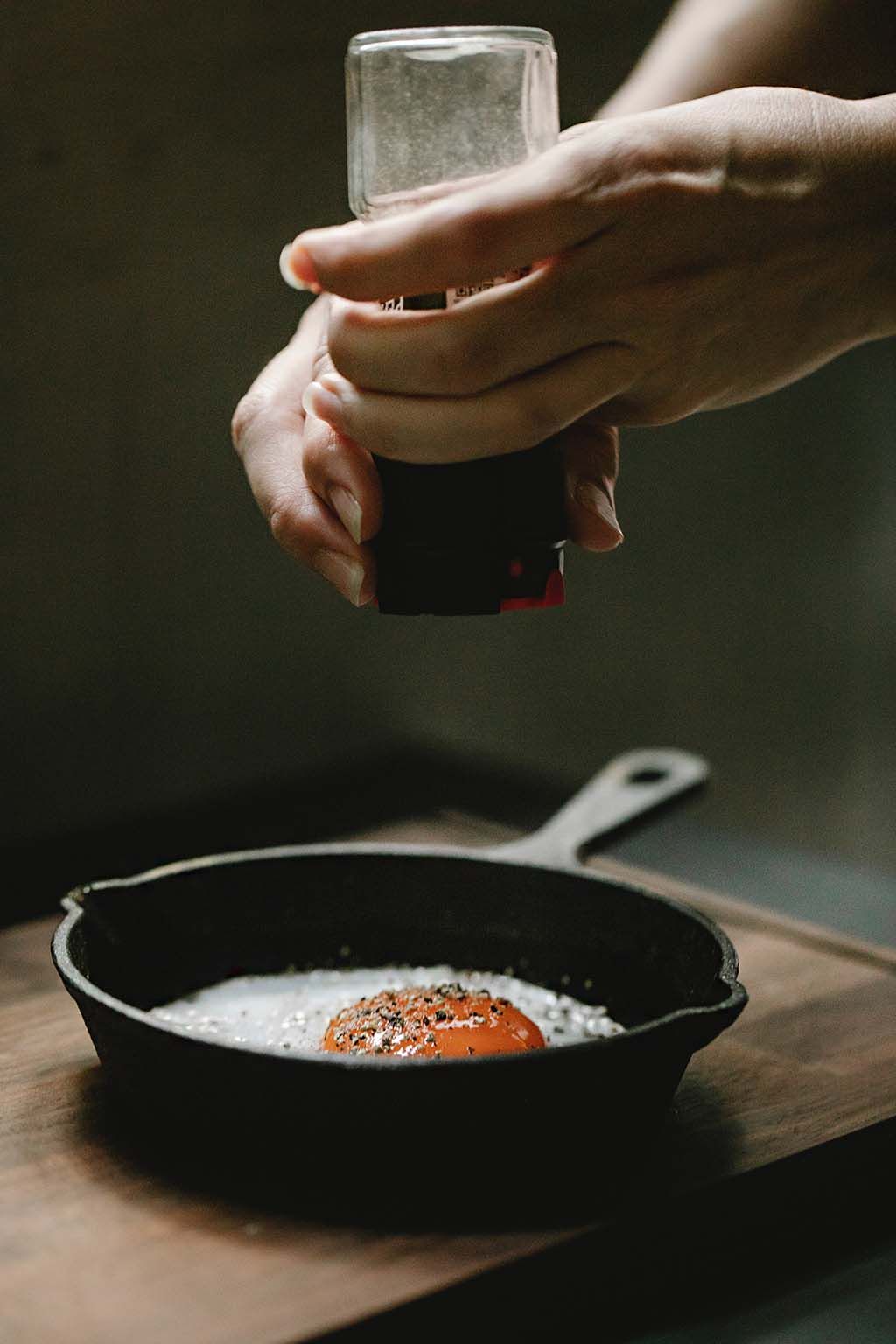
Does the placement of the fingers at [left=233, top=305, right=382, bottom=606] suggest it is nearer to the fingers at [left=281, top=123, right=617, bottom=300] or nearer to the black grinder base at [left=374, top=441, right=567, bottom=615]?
the black grinder base at [left=374, top=441, right=567, bottom=615]

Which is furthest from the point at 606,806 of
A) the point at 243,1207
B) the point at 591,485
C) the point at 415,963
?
the point at 243,1207

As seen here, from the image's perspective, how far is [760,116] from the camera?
84 cm

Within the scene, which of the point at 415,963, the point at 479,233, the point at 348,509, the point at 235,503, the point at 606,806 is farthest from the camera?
the point at 235,503

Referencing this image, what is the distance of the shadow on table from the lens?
0.80 meters

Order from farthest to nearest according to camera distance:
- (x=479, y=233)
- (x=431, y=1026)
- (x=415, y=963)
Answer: (x=415, y=963)
(x=431, y=1026)
(x=479, y=233)

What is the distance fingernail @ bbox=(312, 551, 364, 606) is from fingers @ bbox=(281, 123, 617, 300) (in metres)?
0.19

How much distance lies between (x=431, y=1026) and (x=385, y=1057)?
214 mm

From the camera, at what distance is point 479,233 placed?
0.75 metres

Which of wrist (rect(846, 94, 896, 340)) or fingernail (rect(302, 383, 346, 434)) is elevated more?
wrist (rect(846, 94, 896, 340))

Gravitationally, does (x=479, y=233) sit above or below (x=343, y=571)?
above

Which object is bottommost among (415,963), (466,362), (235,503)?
(415,963)

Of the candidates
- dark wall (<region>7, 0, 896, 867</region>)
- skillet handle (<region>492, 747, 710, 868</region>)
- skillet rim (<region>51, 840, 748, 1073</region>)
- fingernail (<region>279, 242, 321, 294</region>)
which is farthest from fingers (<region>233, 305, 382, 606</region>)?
dark wall (<region>7, 0, 896, 867</region>)

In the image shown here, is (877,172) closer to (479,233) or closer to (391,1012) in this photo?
(479,233)

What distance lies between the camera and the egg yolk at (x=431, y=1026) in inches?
38.9
